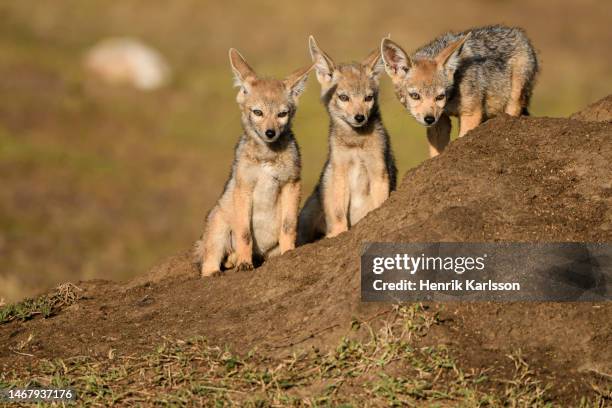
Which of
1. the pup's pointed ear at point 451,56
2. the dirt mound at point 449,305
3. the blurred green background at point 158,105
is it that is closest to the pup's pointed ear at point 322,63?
the pup's pointed ear at point 451,56

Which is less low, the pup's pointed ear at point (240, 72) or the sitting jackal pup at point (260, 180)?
the pup's pointed ear at point (240, 72)

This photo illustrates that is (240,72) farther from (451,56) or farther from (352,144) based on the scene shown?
(451,56)

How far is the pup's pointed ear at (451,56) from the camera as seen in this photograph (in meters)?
10.7

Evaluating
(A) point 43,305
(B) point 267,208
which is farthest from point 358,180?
(A) point 43,305

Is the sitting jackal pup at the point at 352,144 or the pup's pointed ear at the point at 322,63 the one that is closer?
the sitting jackal pup at the point at 352,144

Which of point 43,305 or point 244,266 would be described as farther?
point 244,266

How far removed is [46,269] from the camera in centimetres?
2003

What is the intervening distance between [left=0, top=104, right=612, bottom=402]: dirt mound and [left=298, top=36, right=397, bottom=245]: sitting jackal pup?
1584 mm

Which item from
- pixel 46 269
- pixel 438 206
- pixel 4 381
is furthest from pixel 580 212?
pixel 46 269

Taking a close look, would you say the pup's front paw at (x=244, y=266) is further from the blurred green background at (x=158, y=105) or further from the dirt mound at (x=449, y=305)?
the blurred green background at (x=158, y=105)

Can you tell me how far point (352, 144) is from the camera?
1109 centimetres

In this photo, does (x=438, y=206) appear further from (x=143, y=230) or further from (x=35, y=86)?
(x=35, y=86)

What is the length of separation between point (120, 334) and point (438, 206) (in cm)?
325

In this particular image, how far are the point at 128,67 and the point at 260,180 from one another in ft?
89.3
